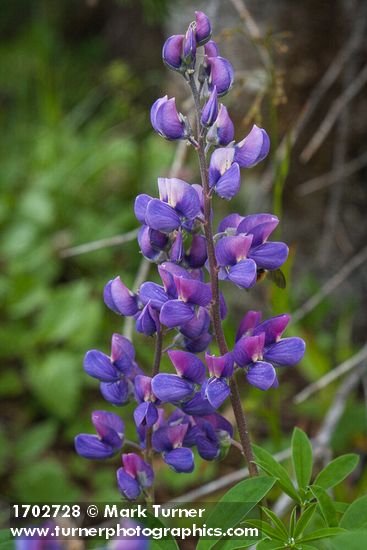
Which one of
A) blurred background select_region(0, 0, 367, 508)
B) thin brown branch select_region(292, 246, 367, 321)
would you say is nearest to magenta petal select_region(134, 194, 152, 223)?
blurred background select_region(0, 0, 367, 508)

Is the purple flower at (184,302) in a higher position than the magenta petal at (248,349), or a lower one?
higher

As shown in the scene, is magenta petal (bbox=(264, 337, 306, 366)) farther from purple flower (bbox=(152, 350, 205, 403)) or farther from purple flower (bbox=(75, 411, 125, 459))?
purple flower (bbox=(75, 411, 125, 459))

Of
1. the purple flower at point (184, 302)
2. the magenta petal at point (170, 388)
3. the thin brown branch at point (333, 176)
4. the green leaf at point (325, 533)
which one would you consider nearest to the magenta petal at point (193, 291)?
the purple flower at point (184, 302)

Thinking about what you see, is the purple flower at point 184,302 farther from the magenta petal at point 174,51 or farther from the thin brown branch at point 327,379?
the thin brown branch at point 327,379

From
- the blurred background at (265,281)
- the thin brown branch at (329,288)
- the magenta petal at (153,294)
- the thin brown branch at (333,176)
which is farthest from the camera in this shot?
the thin brown branch at (333,176)

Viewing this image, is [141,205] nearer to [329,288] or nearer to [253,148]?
[253,148]

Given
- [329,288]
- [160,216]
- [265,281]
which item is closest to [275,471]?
[160,216]
